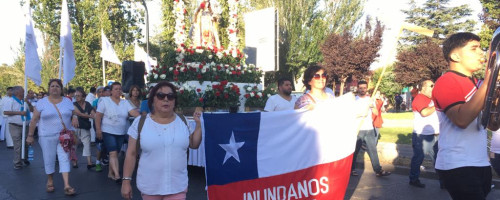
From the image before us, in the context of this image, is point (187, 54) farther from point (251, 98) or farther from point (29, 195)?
point (29, 195)

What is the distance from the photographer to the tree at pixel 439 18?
5094 centimetres

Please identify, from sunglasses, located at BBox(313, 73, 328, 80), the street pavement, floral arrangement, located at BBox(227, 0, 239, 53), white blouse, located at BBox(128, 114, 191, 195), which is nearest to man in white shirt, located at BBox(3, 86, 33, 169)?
the street pavement

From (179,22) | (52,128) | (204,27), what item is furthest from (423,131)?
(179,22)

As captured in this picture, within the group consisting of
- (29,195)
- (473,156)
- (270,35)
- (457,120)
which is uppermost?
(270,35)

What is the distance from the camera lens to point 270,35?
18.0m

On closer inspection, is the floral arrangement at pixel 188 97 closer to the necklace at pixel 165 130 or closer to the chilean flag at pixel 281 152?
the chilean flag at pixel 281 152

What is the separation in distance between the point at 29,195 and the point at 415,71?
36701 millimetres

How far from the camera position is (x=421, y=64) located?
37312mm

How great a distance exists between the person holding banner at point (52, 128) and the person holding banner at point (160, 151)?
3600mm

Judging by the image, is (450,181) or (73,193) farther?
(73,193)

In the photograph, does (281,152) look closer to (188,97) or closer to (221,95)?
(188,97)

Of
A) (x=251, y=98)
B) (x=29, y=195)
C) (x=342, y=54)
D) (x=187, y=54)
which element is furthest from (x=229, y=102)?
(x=342, y=54)

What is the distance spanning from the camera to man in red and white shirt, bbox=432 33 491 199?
283 cm

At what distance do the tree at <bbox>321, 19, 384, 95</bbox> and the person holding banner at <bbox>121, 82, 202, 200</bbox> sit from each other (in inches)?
1376
